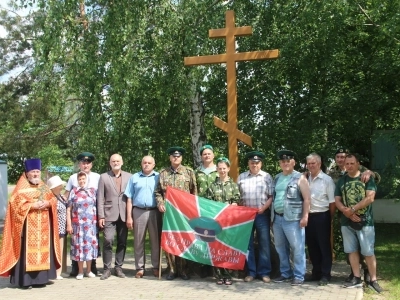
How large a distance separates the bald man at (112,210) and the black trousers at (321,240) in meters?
2.58

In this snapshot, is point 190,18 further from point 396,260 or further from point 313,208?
point 396,260

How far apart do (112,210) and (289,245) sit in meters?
2.48

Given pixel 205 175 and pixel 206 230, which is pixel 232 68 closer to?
pixel 205 175

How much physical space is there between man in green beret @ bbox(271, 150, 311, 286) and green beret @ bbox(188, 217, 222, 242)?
2.66ft

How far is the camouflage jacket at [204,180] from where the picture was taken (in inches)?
294

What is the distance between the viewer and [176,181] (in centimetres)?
753

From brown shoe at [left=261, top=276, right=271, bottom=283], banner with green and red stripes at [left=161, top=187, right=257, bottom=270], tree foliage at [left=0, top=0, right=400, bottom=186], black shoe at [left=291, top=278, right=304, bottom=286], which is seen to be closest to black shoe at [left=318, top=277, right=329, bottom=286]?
black shoe at [left=291, top=278, right=304, bottom=286]

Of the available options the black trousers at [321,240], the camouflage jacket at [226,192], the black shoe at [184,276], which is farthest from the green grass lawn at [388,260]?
the black shoe at [184,276]

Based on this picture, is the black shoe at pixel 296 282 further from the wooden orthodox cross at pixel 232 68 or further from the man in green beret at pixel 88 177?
the man in green beret at pixel 88 177

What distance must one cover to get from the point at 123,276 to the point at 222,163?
219 cm

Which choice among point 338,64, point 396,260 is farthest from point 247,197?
point 338,64

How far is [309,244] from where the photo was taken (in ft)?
23.4

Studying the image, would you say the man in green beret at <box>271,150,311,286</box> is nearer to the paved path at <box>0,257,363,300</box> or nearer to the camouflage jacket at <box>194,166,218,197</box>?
the paved path at <box>0,257,363,300</box>

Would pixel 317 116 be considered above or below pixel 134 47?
below
